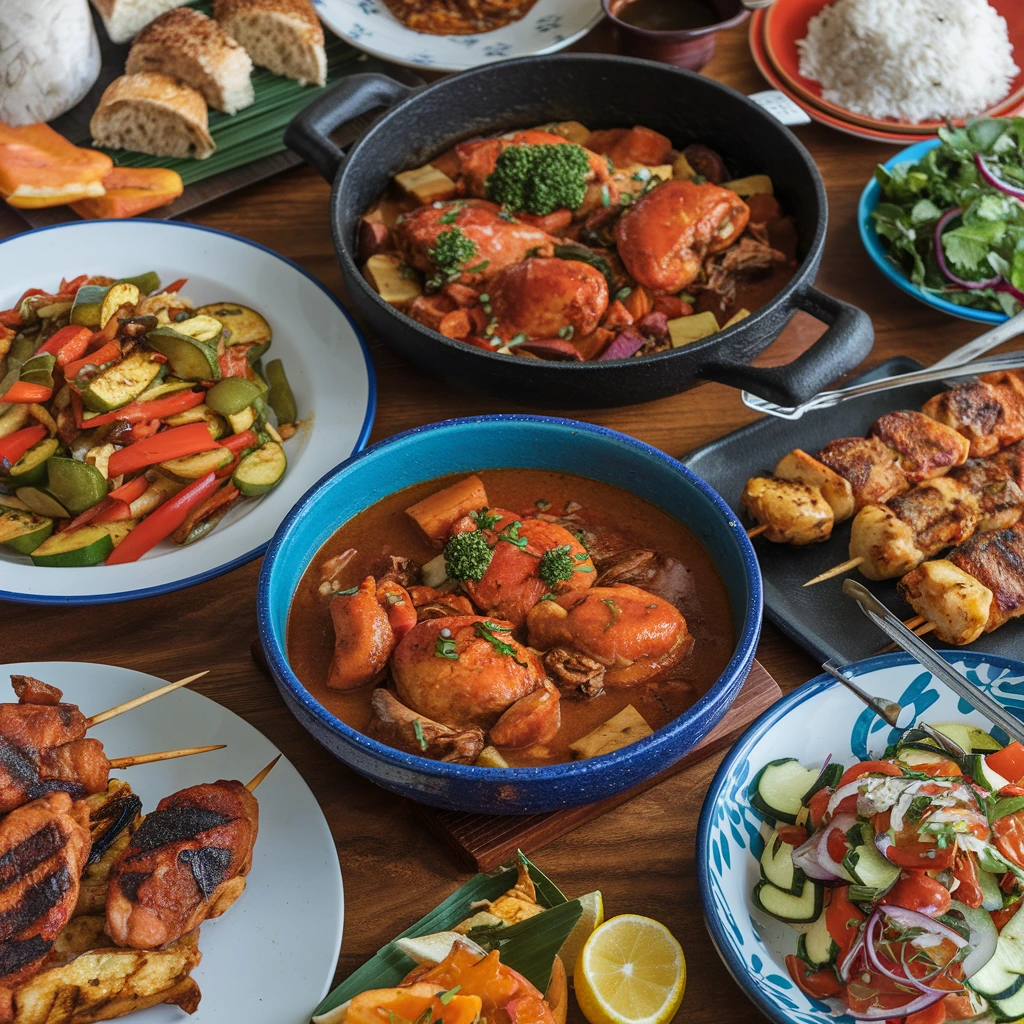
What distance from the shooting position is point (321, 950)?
1.75 meters

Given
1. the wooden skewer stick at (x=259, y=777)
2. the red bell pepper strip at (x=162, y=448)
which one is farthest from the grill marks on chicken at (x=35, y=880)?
the red bell pepper strip at (x=162, y=448)

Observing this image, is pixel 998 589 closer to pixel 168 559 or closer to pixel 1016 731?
pixel 1016 731

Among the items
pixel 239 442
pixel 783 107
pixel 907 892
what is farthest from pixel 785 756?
pixel 783 107

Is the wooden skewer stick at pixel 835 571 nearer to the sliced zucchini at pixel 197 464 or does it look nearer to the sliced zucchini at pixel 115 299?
the sliced zucchini at pixel 197 464

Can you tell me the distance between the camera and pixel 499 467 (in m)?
2.30

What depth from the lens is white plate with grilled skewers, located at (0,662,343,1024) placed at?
5.25 ft

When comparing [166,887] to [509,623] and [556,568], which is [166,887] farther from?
[556,568]

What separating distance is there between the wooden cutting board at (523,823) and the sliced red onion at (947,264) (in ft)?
4.95

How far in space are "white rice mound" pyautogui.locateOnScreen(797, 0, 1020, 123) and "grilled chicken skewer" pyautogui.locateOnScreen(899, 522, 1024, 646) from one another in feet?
5.93

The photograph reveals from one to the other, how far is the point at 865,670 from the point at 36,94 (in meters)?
2.96

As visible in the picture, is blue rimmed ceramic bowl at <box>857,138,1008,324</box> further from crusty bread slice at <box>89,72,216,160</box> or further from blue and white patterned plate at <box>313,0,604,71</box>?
crusty bread slice at <box>89,72,216,160</box>

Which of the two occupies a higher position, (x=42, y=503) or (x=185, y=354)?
(x=185, y=354)

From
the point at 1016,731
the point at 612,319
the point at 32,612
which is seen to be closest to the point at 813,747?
the point at 1016,731

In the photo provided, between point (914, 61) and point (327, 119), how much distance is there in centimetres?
196
